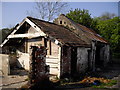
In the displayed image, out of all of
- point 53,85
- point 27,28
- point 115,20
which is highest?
point 115,20

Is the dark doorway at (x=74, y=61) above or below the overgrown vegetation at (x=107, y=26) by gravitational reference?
below

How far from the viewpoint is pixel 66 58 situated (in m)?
10.2

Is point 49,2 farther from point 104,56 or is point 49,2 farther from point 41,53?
point 41,53

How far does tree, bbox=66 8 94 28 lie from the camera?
90.6 ft

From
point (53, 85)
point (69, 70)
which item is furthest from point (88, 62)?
point (53, 85)

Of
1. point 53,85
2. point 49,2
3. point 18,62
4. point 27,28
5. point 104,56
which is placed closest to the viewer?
point 53,85

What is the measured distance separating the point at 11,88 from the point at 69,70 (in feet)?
14.9

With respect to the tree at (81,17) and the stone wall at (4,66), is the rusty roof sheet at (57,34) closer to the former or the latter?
the stone wall at (4,66)

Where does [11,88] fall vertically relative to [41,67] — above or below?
below

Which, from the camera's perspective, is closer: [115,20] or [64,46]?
[64,46]

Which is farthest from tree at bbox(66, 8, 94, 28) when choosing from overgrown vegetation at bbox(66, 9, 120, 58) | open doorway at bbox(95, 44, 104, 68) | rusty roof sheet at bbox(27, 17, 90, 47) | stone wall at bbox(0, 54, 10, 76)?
stone wall at bbox(0, 54, 10, 76)

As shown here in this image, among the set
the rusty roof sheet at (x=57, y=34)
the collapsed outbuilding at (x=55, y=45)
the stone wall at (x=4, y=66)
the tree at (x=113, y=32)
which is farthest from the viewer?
the tree at (x=113, y=32)

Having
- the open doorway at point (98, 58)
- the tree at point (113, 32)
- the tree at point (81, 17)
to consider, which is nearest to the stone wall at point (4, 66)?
the open doorway at point (98, 58)

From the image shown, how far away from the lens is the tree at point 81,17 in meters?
27.6
